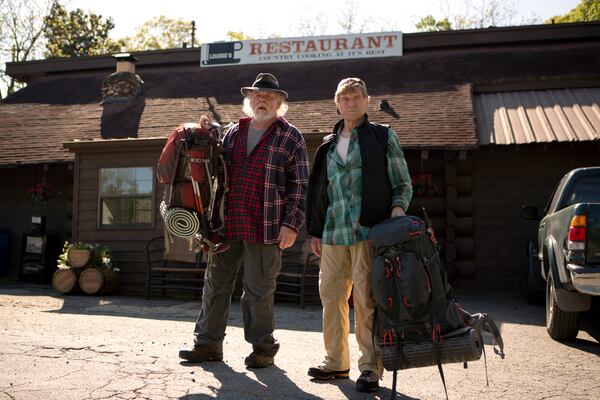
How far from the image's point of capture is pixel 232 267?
4973mm

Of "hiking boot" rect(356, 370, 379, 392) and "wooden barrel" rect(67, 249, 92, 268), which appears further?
"wooden barrel" rect(67, 249, 92, 268)

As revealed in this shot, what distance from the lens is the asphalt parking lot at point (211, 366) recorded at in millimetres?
4078

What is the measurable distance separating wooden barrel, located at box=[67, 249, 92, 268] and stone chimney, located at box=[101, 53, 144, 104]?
16.2ft

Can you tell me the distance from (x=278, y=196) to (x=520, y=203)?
8358 mm

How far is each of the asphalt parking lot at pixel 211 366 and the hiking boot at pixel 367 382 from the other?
4 centimetres

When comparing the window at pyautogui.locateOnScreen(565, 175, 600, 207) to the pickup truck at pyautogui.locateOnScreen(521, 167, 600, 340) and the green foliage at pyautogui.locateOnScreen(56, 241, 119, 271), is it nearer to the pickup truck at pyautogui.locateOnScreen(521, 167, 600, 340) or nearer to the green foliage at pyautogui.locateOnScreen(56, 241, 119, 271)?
the pickup truck at pyautogui.locateOnScreen(521, 167, 600, 340)

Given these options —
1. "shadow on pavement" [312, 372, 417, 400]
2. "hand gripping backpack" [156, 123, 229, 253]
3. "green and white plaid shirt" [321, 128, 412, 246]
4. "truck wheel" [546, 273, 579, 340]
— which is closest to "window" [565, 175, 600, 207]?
"truck wheel" [546, 273, 579, 340]

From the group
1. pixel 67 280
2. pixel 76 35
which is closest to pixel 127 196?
pixel 67 280

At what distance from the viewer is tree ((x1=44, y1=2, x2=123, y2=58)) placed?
38.0 metres

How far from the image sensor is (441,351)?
3.71 m

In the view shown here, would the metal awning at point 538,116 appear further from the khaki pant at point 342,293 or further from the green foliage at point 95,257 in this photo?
the khaki pant at point 342,293

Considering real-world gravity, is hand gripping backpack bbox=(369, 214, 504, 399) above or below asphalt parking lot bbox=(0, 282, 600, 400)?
above

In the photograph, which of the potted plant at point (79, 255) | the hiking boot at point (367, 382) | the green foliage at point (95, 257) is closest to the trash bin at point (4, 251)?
the green foliage at point (95, 257)

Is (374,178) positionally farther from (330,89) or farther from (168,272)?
(330,89)
